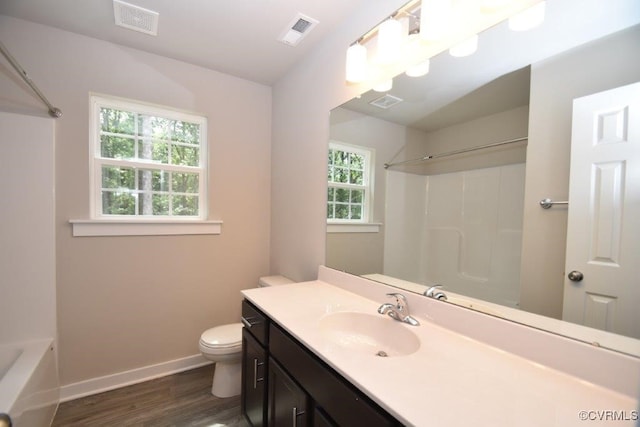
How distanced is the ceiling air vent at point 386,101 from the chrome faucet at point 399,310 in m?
0.98

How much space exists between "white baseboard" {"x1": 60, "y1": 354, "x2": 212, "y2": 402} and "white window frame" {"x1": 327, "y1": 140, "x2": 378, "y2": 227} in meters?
1.65

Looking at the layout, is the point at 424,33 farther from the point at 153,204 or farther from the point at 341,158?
the point at 153,204

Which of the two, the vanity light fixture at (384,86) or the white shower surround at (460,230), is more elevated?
the vanity light fixture at (384,86)

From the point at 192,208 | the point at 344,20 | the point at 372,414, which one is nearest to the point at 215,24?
the point at 344,20

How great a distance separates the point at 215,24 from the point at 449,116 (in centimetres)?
156

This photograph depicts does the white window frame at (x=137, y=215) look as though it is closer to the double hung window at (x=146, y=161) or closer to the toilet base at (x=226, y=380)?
the double hung window at (x=146, y=161)

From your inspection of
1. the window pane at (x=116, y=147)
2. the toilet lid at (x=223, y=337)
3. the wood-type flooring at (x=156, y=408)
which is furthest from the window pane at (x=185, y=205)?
the wood-type flooring at (x=156, y=408)

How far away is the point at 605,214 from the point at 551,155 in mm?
222

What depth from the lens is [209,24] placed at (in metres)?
1.71

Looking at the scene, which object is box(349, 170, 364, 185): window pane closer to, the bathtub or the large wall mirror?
the large wall mirror

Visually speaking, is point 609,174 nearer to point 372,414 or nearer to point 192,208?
point 372,414

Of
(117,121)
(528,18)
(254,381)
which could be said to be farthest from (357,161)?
(117,121)

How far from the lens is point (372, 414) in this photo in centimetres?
68

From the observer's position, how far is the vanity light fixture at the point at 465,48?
1066 millimetres
